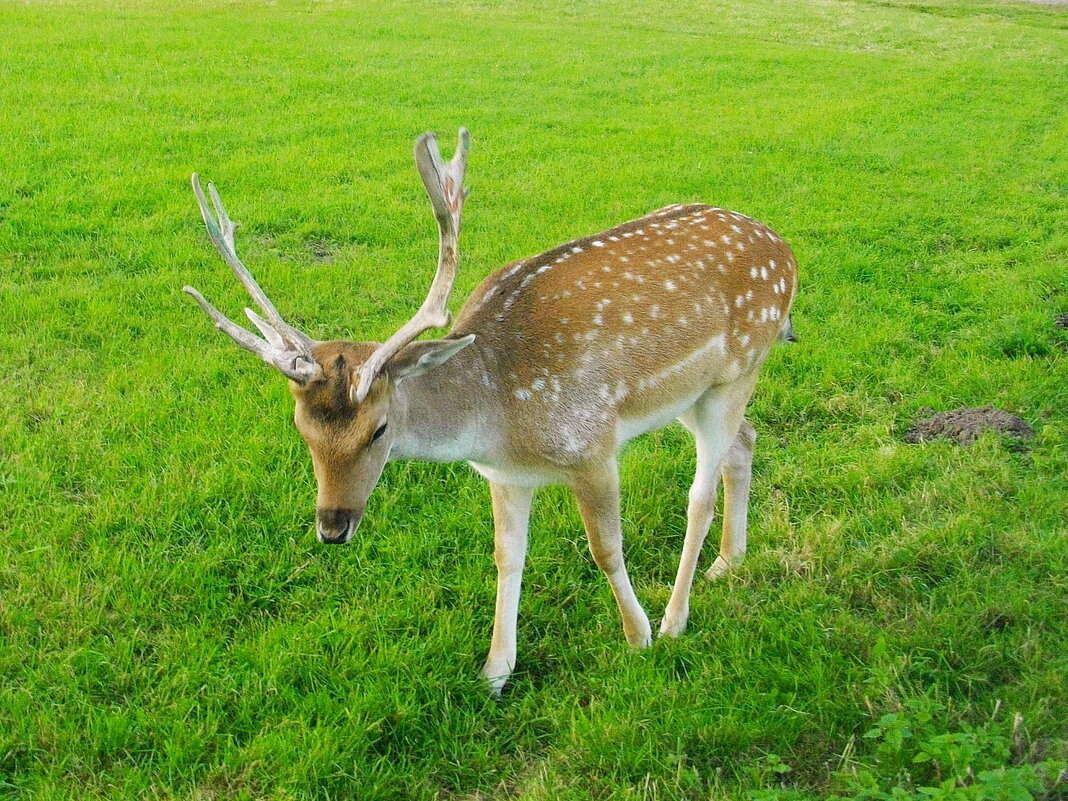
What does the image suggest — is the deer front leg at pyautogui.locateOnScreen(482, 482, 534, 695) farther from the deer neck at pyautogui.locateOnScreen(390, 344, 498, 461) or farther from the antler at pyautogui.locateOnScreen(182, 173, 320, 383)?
the antler at pyautogui.locateOnScreen(182, 173, 320, 383)

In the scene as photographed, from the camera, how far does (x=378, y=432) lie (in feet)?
9.18

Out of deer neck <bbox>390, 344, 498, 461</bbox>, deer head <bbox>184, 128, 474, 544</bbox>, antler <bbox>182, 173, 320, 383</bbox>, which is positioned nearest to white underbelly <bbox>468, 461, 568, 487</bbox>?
deer neck <bbox>390, 344, 498, 461</bbox>

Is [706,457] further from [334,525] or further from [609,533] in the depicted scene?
[334,525]

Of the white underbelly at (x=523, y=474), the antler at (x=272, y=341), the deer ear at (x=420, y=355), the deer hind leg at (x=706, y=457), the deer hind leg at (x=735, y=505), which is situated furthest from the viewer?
the deer hind leg at (x=735, y=505)

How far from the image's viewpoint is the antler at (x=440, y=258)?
2.67 m

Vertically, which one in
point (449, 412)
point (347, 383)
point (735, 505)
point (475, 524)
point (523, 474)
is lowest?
point (475, 524)

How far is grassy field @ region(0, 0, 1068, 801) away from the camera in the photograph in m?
2.90

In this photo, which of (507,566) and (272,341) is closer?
(272,341)

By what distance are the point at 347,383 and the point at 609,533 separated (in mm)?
1140

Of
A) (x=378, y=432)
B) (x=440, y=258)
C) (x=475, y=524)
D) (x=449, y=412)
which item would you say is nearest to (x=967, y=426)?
(x=475, y=524)

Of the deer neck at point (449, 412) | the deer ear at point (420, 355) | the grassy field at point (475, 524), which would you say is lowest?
the grassy field at point (475, 524)

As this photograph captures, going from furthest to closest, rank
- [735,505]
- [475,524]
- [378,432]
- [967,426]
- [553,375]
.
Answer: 1. [967,426]
2. [475,524]
3. [735,505]
4. [553,375]
5. [378,432]

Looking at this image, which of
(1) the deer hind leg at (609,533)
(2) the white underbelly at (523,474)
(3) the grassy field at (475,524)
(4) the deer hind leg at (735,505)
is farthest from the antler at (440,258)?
(4) the deer hind leg at (735,505)

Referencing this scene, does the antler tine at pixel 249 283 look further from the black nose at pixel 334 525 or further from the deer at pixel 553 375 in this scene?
the black nose at pixel 334 525
